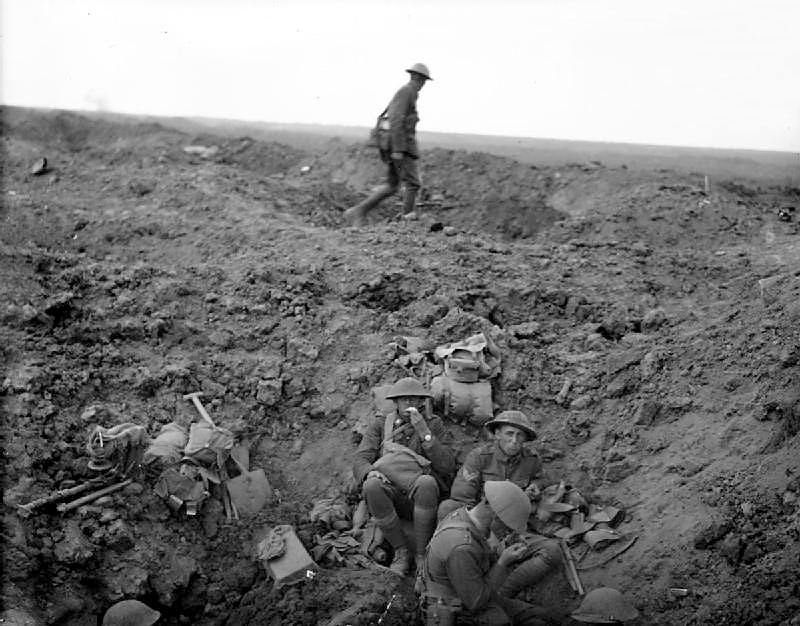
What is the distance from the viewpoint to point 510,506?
15.3 feet

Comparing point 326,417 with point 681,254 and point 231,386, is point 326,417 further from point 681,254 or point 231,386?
point 681,254

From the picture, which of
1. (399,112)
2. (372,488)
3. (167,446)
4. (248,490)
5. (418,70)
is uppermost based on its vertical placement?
(418,70)

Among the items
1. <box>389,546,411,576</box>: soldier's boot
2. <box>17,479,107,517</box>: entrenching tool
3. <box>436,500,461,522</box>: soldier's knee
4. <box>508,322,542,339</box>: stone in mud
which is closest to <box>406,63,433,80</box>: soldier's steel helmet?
<box>508,322,542,339</box>: stone in mud

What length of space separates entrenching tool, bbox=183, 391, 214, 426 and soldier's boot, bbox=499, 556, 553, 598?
227cm

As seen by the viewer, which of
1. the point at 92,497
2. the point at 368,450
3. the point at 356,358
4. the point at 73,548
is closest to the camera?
the point at 73,548

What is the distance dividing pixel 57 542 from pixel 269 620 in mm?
1283

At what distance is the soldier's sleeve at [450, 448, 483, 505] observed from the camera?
5410 millimetres

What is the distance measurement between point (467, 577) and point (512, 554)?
1.07 feet

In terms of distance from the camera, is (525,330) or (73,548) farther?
(525,330)

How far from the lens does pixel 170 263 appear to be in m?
8.02

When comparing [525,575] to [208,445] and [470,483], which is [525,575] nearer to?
[470,483]

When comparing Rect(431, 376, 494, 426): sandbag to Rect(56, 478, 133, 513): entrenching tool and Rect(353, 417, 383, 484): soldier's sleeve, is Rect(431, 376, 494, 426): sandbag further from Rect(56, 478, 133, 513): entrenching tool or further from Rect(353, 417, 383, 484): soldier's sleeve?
Rect(56, 478, 133, 513): entrenching tool

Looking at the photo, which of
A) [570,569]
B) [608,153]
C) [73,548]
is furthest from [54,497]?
[608,153]

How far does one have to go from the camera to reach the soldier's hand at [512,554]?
15.6ft
